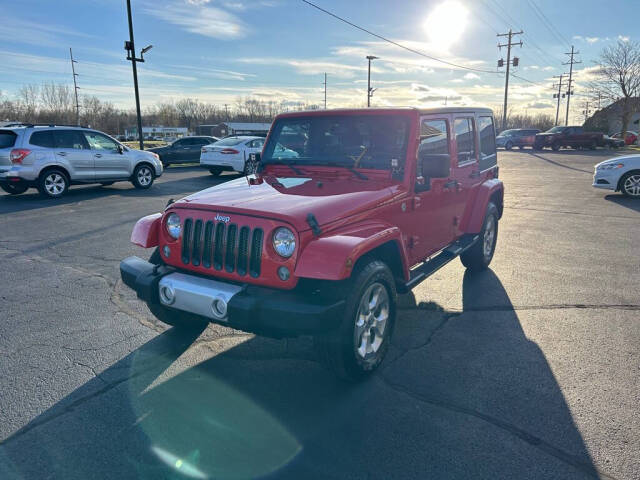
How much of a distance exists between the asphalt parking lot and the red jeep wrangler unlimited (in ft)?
1.45

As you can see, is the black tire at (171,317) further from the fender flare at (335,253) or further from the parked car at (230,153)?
the parked car at (230,153)

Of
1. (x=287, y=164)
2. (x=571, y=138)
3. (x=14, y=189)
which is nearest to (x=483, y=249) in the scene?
(x=287, y=164)

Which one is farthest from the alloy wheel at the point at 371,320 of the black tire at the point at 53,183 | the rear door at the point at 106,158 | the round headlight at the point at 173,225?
the rear door at the point at 106,158

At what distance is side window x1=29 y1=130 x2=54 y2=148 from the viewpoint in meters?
11.7

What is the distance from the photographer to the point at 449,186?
481 cm

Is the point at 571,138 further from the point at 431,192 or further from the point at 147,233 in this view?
the point at 147,233

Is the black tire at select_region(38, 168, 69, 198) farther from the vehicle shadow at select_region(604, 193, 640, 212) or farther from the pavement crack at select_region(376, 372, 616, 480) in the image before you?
the vehicle shadow at select_region(604, 193, 640, 212)

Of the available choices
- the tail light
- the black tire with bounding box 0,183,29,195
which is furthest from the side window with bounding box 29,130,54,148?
the black tire with bounding box 0,183,29,195

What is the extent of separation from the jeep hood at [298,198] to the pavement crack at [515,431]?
1.32 meters

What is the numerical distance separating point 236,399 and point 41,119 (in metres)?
81.3

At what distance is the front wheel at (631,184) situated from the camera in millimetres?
12195

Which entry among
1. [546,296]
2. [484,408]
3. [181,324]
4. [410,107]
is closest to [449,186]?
[410,107]

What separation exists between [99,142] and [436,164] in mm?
11818

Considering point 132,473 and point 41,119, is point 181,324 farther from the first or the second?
point 41,119
